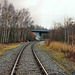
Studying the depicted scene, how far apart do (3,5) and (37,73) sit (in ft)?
81.4

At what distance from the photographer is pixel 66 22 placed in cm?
1766

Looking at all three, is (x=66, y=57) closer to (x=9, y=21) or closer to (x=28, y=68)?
(x=28, y=68)

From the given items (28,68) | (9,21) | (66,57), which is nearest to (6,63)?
(28,68)

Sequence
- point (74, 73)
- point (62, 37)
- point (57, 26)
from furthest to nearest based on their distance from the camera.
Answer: point (57, 26), point (62, 37), point (74, 73)

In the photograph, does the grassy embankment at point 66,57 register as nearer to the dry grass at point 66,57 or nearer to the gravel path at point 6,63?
the dry grass at point 66,57

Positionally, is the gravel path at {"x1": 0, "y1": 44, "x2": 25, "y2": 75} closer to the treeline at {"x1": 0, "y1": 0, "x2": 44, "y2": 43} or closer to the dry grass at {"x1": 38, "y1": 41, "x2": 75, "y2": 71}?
the dry grass at {"x1": 38, "y1": 41, "x2": 75, "y2": 71}

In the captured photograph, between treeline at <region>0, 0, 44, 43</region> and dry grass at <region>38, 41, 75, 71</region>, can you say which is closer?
dry grass at <region>38, 41, 75, 71</region>

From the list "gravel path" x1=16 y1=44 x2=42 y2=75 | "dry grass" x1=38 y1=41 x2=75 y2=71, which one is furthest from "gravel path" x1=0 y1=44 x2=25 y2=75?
"dry grass" x1=38 y1=41 x2=75 y2=71

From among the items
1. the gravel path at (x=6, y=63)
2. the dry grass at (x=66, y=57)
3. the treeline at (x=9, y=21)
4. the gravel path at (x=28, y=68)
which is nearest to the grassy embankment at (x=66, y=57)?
the dry grass at (x=66, y=57)

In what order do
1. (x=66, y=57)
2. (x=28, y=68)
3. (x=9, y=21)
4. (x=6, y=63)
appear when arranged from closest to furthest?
1. (x=28, y=68)
2. (x=6, y=63)
3. (x=66, y=57)
4. (x=9, y=21)

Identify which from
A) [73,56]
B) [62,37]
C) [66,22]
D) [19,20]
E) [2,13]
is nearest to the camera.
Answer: [73,56]

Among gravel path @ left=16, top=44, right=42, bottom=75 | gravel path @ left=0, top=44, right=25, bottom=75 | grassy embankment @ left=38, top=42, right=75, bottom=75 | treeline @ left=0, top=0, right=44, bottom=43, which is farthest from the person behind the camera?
treeline @ left=0, top=0, right=44, bottom=43

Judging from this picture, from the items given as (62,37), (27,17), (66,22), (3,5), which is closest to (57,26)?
(62,37)

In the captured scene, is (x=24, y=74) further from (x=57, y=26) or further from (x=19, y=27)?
(x=19, y=27)
